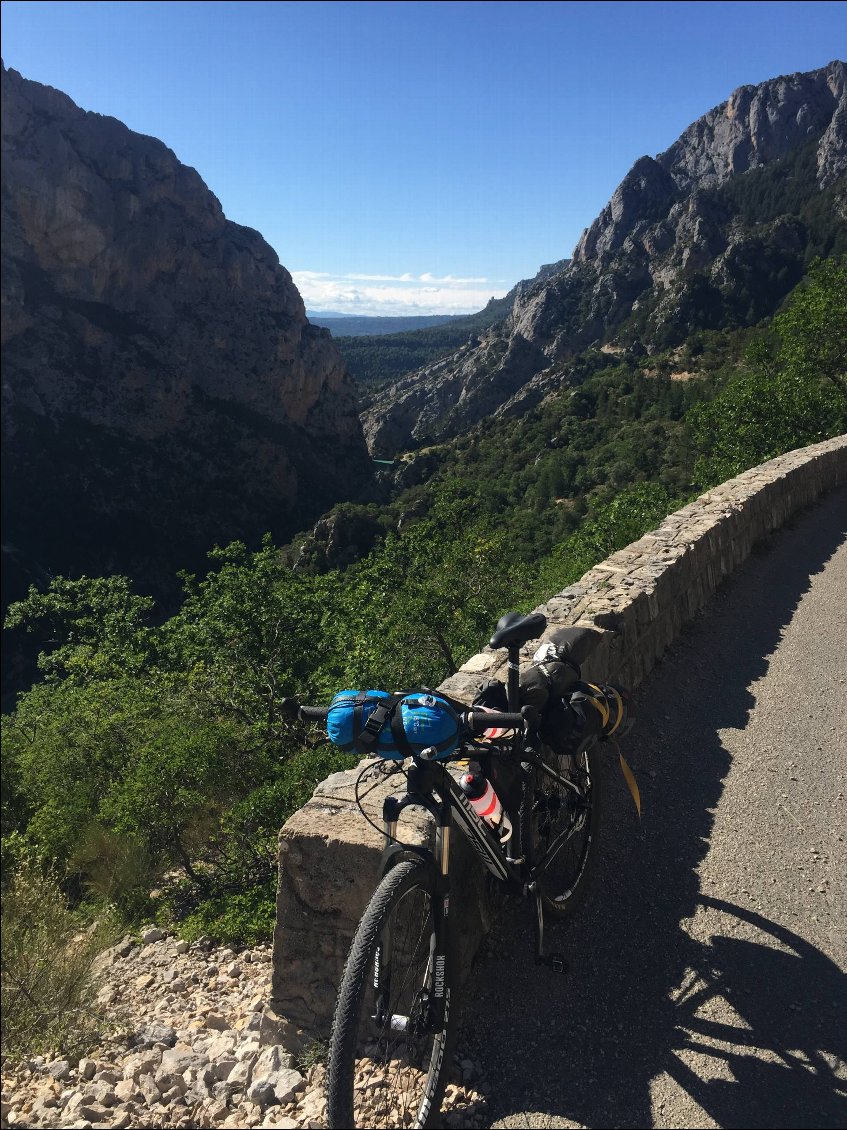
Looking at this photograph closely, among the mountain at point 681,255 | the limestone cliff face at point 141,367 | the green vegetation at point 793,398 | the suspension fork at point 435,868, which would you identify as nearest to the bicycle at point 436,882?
the suspension fork at point 435,868

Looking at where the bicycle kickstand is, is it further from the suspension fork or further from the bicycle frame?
the suspension fork

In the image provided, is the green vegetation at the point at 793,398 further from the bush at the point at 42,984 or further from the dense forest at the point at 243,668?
the bush at the point at 42,984

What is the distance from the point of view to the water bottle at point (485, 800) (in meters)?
2.13

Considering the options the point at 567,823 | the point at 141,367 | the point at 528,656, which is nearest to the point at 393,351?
the point at 141,367

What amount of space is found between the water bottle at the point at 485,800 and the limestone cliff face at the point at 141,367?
56481mm

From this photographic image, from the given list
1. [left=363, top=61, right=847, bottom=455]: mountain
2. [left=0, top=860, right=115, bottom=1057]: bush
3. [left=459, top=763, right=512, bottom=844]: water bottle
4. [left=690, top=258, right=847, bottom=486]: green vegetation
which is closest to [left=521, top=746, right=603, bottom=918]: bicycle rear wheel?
[left=459, top=763, right=512, bottom=844]: water bottle

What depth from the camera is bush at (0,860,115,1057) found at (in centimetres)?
248

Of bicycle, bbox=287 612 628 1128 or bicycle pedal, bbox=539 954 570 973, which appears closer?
bicycle, bbox=287 612 628 1128

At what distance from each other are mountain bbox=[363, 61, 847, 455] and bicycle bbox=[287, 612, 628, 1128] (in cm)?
7556

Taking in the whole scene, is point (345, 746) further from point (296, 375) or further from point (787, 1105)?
point (296, 375)

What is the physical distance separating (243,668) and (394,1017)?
785 cm

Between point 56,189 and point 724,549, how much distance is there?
74768 mm

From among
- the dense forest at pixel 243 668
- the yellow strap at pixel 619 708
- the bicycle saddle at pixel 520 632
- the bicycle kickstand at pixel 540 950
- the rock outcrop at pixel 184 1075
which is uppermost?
the bicycle saddle at pixel 520 632

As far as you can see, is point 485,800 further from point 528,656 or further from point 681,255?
point 681,255
